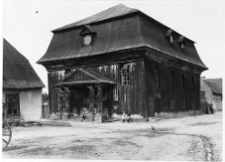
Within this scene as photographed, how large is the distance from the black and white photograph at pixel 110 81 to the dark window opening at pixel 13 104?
77mm

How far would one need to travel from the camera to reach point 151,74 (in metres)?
21.6

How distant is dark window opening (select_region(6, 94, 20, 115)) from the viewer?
79.7ft

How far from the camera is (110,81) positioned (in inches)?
864

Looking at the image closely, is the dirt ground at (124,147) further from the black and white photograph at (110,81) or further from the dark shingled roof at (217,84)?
the dark shingled roof at (217,84)

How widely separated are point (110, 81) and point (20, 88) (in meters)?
7.71

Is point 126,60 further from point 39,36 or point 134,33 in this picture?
point 39,36

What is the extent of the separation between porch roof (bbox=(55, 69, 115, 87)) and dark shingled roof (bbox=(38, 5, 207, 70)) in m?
1.55

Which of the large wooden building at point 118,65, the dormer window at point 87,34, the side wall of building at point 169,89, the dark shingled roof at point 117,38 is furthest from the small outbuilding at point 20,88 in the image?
the side wall of building at point 169,89

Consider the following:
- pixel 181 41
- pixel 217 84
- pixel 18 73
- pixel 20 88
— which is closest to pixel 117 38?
pixel 181 41

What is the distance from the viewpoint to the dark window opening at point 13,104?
2430 cm

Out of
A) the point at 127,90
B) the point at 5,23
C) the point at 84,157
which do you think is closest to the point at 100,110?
the point at 127,90

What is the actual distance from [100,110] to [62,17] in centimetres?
826

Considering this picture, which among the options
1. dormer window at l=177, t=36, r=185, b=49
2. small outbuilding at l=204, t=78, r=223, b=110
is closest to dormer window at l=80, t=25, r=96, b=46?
dormer window at l=177, t=36, r=185, b=49

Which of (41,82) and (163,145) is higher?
(41,82)
